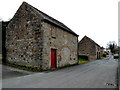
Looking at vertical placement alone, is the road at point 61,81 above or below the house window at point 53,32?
below

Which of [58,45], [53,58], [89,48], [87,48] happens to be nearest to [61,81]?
[53,58]

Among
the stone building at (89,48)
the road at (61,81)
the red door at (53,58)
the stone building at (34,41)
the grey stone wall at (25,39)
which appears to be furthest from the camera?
the stone building at (89,48)

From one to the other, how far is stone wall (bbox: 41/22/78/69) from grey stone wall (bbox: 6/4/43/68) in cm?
63

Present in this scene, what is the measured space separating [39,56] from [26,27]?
421cm

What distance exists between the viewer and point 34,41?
11617 mm

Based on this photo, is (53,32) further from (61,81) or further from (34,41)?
(61,81)

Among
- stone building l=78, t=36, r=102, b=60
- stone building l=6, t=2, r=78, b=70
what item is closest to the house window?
stone building l=6, t=2, r=78, b=70

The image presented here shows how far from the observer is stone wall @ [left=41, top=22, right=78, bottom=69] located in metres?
11.3

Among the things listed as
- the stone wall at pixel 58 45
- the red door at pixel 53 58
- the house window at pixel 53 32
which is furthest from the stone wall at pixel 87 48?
the house window at pixel 53 32

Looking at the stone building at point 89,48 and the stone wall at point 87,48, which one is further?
the stone wall at point 87,48

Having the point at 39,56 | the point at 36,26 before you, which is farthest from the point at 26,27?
the point at 39,56

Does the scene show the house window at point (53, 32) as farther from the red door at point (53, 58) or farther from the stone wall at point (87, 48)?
the stone wall at point (87, 48)

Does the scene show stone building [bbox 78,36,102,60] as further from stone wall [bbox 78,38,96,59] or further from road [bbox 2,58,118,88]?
road [bbox 2,58,118,88]

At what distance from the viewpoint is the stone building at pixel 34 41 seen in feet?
36.6
